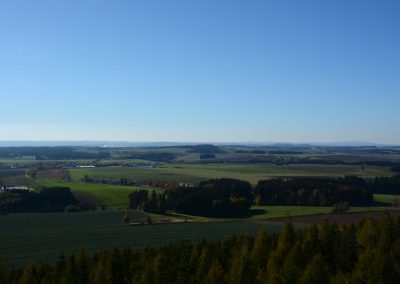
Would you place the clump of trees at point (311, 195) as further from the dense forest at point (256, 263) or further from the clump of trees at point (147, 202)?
the dense forest at point (256, 263)

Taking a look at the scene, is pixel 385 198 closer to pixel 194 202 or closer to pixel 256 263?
pixel 194 202

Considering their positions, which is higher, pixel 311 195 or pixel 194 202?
pixel 311 195

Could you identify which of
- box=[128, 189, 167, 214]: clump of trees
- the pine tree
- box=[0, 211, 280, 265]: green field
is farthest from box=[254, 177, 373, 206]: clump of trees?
the pine tree

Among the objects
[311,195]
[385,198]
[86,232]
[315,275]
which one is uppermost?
[315,275]

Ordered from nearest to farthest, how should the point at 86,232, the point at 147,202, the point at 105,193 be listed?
1. the point at 86,232
2. the point at 147,202
3. the point at 105,193

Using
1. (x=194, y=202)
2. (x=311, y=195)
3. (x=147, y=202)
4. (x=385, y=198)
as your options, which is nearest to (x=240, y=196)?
(x=194, y=202)

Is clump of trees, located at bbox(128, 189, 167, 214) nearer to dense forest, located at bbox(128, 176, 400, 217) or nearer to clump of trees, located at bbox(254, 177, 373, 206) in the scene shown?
dense forest, located at bbox(128, 176, 400, 217)

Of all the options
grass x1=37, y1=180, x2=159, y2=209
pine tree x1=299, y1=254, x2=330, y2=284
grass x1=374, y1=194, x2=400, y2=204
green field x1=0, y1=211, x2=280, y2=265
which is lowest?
green field x1=0, y1=211, x2=280, y2=265

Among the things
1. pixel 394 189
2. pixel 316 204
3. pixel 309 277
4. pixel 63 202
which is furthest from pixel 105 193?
pixel 309 277
